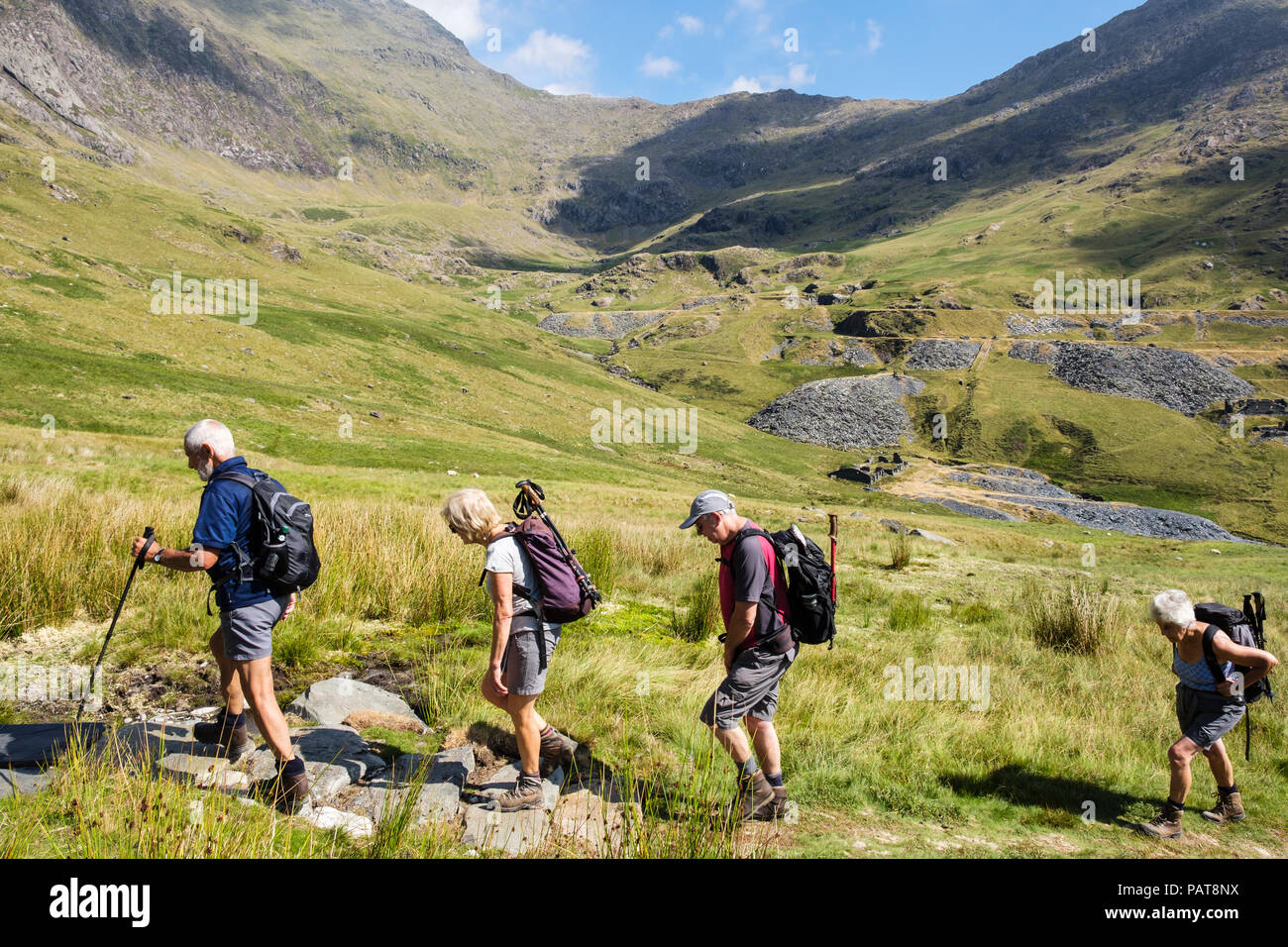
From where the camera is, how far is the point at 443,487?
27.6 metres

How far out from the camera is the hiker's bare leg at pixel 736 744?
4.87 m

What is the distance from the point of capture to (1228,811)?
5.63m

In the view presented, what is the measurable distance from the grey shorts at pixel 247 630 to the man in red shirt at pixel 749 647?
3.27 metres

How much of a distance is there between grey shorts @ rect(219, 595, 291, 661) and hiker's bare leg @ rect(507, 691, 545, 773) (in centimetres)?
183

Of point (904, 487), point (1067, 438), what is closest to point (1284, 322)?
point (1067, 438)

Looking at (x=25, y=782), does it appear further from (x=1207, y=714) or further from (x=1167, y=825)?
(x=1207, y=714)

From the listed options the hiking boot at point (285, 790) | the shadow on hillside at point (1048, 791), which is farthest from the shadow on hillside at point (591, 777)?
the shadow on hillside at point (1048, 791)

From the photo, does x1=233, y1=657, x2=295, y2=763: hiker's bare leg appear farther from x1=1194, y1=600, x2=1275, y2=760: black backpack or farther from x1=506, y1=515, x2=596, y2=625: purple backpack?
x1=1194, y1=600, x2=1275, y2=760: black backpack

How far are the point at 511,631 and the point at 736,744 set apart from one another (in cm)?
193

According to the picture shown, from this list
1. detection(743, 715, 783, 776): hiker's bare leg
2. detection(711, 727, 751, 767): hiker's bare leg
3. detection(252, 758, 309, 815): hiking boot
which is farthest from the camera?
detection(743, 715, 783, 776): hiker's bare leg

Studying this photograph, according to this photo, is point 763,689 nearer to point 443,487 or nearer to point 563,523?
point 563,523

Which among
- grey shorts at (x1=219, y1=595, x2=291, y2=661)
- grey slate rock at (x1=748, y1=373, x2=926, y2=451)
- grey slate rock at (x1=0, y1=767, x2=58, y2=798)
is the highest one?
grey slate rock at (x1=748, y1=373, x2=926, y2=451)

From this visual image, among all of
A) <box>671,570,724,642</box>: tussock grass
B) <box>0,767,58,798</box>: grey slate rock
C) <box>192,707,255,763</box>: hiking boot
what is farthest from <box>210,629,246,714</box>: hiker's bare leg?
<box>671,570,724,642</box>: tussock grass

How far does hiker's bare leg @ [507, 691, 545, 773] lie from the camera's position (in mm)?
4883
